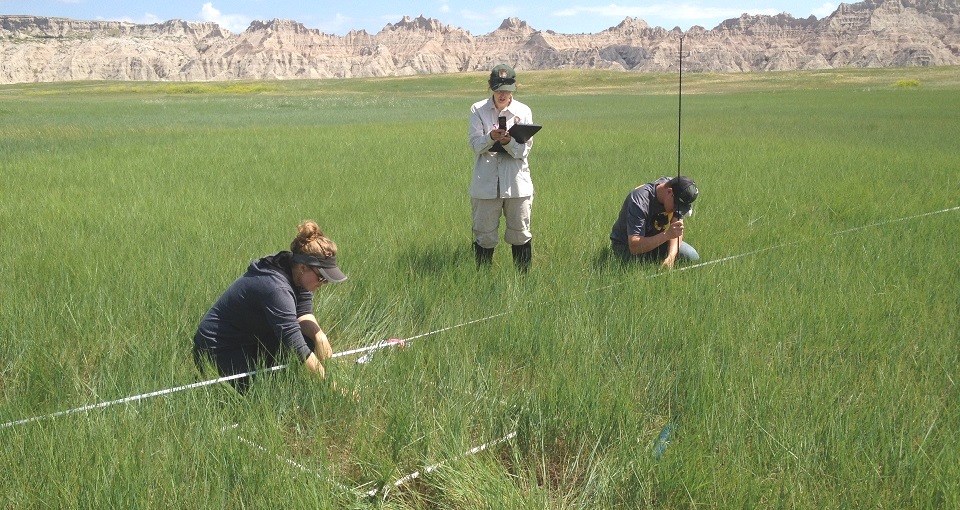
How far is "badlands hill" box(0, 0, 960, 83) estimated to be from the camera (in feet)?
494

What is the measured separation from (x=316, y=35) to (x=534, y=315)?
198m

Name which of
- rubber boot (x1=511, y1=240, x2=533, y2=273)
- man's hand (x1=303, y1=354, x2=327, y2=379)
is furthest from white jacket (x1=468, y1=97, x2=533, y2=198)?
man's hand (x1=303, y1=354, x2=327, y2=379)

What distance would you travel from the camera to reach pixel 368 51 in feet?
620

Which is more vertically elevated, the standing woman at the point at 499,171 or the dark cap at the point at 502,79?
the dark cap at the point at 502,79

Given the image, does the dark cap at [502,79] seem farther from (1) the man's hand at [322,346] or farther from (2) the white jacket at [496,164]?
(1) the man's hand at [322,346]

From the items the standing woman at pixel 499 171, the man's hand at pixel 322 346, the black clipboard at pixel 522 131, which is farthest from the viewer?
the standing woman at pixel 499 171

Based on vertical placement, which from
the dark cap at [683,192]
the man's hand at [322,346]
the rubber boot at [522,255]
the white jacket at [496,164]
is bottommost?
the rubber boot at [522,255]

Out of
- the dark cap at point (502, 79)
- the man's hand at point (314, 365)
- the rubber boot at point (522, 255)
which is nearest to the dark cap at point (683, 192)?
the rubber boot at point (522, 255)

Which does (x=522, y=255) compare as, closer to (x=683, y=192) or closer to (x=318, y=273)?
(x=683, y=192)

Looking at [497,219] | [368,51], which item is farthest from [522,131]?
[368,51]

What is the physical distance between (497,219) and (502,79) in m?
1.05

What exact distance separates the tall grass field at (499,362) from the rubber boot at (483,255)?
0.19 metres

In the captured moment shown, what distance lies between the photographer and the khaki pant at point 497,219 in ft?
20.1

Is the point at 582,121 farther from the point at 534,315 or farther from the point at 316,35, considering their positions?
the point at 316,35
